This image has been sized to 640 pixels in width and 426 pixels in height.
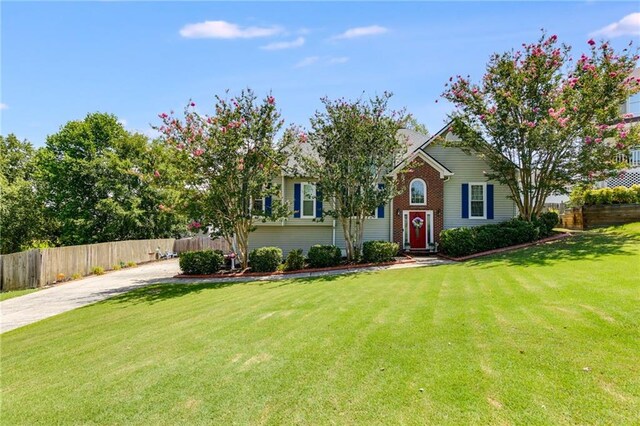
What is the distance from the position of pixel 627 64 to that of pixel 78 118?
1505 inches

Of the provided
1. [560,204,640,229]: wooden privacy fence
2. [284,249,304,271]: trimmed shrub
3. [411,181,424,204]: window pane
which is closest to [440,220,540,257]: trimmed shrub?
[411,181,424,204]: window pane

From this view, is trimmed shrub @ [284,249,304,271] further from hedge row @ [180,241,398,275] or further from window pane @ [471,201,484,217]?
window pane @ [471,201,484,217]

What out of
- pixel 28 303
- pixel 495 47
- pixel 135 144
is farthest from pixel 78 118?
pixel 495 47

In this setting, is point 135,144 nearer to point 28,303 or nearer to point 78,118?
point 78,118

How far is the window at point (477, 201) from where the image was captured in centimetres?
1769

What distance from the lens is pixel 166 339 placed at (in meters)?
5.77

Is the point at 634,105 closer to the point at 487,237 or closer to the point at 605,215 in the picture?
the point at 605,215

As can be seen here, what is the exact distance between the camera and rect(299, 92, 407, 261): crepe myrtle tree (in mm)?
14062

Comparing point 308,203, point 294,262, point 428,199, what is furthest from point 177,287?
point 428,199

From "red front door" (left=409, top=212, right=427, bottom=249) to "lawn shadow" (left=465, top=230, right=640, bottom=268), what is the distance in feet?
14.8

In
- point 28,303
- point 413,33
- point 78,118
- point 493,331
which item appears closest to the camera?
point 493,331

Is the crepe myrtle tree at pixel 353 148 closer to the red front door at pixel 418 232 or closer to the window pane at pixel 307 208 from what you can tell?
the window pane at pixel 307 208

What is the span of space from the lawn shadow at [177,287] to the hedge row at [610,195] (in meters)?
13.8

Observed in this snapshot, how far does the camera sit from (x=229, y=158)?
13406 millimetres
